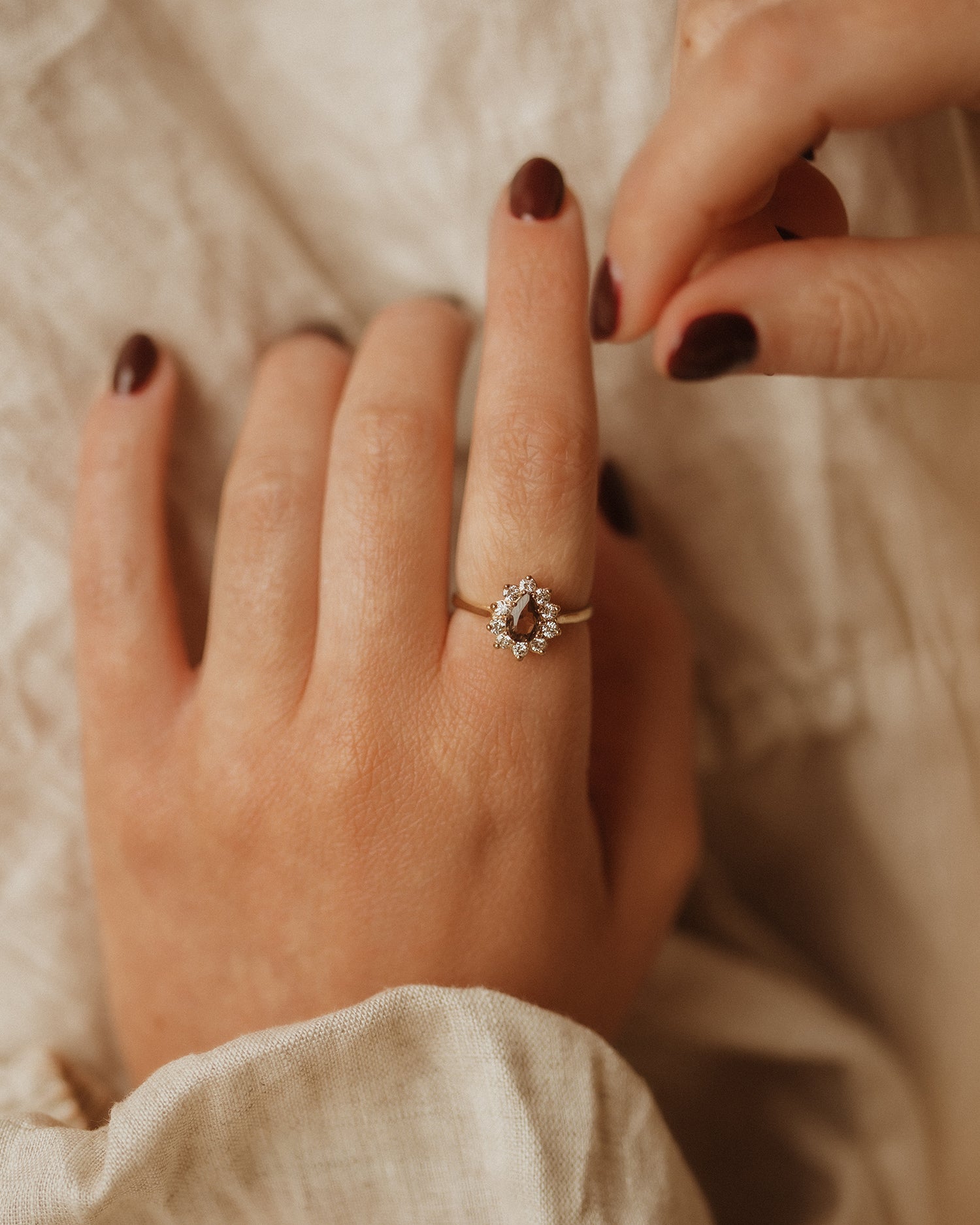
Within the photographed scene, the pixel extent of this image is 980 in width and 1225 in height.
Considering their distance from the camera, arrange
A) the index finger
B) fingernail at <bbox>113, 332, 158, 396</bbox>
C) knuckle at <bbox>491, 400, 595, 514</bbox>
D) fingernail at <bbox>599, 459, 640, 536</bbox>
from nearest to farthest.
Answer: the index finger
knuckle at <bbox>491, 400, 595, 514</bbox>
fingernail at <bbox>113, 332, 158, 396</bbox>
fingernail at <bbox>599, 459, 640, 536</bbox>

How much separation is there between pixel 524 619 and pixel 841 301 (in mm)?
287

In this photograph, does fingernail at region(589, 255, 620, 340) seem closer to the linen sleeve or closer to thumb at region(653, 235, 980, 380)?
thumb at region(653, 235, 980, 380)

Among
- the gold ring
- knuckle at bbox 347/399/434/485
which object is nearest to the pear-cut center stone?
the gold ring

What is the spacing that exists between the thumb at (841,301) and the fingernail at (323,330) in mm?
370

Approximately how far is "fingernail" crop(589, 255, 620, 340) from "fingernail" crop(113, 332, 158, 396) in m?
0.37

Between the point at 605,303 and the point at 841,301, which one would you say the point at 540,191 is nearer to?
the point at 605,303

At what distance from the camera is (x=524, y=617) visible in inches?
25.6

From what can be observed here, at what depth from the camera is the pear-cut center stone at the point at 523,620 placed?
0.65 metres

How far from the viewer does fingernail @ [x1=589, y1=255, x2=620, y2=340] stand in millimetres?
609

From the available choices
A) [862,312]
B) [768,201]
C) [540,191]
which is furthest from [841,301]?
[540,191]

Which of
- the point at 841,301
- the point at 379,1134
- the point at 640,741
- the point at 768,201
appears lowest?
the point at 379,1134

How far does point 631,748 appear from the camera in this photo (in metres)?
0.82

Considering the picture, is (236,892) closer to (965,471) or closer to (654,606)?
(654,606)

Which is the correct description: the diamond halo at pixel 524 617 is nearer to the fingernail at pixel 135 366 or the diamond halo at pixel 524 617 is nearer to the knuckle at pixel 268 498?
the knuckle at pixel 268 498
